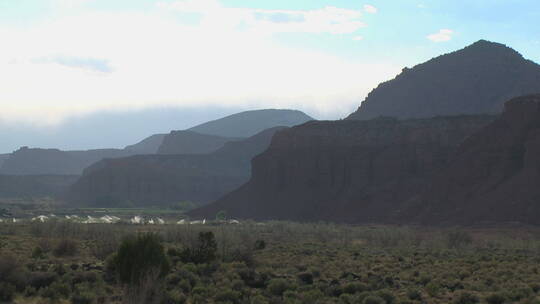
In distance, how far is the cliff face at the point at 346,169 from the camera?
107781 millimetres

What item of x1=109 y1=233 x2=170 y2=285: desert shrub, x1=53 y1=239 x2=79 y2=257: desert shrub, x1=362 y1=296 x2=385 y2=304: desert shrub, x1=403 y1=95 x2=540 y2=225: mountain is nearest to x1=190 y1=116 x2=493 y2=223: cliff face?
x1=403 y1=95 x2=540 y2=225: mountain

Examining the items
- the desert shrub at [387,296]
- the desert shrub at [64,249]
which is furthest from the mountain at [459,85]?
the desert shrub at [387,296]

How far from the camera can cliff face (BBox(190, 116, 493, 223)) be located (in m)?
108

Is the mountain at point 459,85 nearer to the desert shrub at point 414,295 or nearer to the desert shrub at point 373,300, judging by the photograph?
the desert shrub at point 414,295

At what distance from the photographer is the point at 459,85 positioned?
156750 millimetres

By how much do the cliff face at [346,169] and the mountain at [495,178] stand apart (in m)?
6.76

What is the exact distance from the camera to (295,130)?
12888 cm

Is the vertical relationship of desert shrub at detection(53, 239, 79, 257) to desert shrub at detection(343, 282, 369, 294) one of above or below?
above

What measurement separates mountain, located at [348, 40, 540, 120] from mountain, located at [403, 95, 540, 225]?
45.1 metres

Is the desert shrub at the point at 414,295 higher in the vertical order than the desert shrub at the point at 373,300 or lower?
lower

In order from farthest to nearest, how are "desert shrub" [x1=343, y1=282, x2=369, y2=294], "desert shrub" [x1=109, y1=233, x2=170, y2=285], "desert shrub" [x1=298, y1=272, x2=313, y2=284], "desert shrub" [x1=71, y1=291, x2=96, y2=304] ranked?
"desert shrub" [x1=298, y1=272, x2=313, y2=284] < "desert shrub" [x1=343, y1=282, x2=369, y2=294] < "desert shrub" [x1=109, y1=233, x2=170, y2=285] < "desert shrub" [x1=71, y1=291, x2=96, y2=304]

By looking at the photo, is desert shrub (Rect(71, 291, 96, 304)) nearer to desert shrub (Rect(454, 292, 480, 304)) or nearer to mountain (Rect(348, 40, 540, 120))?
desert shrub (Rect(454, 292, 480, 304))

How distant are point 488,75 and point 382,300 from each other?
138 m

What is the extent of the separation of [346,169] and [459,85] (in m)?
50.5
